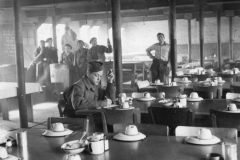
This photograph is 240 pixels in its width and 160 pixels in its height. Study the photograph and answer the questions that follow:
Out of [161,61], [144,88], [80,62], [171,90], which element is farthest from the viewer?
[80,62]

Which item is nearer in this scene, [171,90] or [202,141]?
[202,141]

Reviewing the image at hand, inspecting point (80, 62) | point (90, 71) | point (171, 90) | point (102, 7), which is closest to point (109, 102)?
point (90, 71)

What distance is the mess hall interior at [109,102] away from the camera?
2.37 metres

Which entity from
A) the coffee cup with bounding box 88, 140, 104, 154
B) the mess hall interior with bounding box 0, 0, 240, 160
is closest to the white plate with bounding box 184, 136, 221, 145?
the mess hall interior with bounding box 0, 0, 240, 160

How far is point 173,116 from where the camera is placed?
3.68 metres

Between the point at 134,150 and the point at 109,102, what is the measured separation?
6.67 feet

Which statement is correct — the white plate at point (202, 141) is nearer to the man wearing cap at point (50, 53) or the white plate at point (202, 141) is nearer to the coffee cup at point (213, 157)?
the coffee cup at point (213, 157)

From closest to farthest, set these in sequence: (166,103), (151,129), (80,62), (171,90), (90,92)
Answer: (151,129) < (166,103) < (90,92) < (171,90) < (80,62)

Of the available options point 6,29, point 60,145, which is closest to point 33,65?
point 6,29

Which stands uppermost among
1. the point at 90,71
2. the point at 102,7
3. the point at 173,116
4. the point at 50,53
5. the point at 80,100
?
the point at 102,7

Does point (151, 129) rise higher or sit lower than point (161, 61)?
lower

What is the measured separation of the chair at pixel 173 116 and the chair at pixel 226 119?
0.94 feet

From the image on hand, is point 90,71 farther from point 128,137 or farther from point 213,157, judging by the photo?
point 213,157

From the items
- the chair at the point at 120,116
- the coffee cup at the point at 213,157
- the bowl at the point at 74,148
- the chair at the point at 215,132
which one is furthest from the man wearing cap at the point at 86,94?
the coffee cup at the point at 213,157
